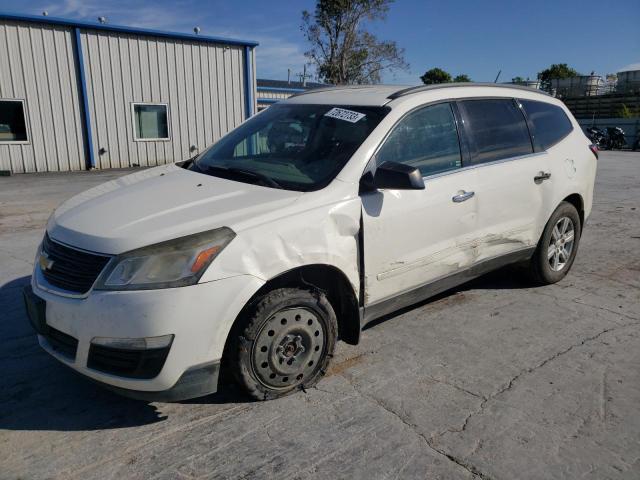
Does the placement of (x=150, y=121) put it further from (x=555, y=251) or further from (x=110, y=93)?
(x=555, y=251)

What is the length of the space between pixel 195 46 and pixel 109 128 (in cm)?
399

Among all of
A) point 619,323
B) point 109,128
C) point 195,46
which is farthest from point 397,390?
point 195,46

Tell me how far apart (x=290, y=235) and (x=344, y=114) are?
118 centimetres

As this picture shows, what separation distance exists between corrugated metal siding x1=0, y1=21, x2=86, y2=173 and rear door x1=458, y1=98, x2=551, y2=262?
45.6 ft

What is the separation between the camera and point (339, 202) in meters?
2.91

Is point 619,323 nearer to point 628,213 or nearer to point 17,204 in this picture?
point 628,213

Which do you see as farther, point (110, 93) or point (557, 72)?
point (557, 72)

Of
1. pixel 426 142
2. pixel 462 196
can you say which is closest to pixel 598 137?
pixel 462 196

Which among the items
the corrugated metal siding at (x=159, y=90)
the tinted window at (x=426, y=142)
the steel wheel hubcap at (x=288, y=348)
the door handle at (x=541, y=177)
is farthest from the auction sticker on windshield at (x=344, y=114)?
the corrugated metal siding at (x=159, y=90)

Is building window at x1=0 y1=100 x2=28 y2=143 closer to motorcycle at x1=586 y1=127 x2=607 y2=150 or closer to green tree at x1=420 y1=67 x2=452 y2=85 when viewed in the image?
motorcycle at x1=586 y1=127 x2=607 y2=150

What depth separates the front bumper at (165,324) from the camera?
7.63 feet

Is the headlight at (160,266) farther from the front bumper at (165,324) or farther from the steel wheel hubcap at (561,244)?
the steel wheel hubcap at (561,244)

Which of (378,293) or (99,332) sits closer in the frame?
(99,332)

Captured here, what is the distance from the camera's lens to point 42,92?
14.1 meters
